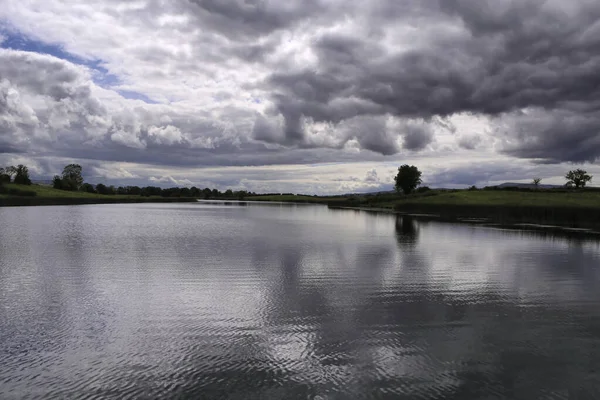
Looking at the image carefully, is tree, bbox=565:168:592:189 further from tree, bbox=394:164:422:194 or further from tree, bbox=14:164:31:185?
tree, bbox=14:164:31:185

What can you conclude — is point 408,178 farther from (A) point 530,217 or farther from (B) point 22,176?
(B) point 22,176

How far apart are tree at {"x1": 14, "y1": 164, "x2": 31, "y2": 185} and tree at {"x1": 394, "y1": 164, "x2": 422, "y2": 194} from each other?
500 ft

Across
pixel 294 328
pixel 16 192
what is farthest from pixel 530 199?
pixel 16 192

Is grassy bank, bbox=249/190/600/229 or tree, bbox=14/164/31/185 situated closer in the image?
grassy bank, bbox=249/190/600/229

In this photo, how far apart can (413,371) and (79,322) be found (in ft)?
35.3

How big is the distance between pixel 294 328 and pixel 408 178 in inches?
6654

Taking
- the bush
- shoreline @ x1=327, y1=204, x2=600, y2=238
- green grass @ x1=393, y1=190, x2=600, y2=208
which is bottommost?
shoreline @ x1=327, y1=204, x2=600, y2=238

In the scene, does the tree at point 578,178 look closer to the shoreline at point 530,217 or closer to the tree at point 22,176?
the shoreline at point 530,217

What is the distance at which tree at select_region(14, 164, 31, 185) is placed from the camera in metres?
181

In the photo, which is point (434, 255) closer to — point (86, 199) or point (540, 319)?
point (540, 319)

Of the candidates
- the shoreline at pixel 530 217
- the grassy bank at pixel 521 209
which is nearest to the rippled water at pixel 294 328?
the shoreline at pixel 530 217

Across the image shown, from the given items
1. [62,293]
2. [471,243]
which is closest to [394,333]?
[62,293]

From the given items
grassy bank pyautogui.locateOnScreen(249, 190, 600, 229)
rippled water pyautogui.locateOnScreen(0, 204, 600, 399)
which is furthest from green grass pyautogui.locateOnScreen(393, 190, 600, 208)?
rippled water pyautogui.locateOnScreen(0, 204, 600, 399)

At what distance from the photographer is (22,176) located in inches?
7210
